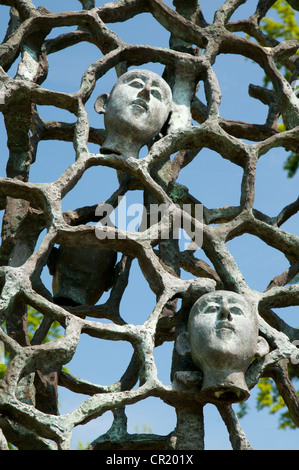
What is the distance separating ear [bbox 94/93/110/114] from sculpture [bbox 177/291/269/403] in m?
2.05

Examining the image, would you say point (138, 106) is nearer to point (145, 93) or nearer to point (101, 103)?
point (145, 93)

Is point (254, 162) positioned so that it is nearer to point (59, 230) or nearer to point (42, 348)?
point (59, 230)

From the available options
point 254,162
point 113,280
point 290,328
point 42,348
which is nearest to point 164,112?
point 254,162

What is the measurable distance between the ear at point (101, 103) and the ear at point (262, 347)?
2378 millimetres

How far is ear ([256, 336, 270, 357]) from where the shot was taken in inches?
291

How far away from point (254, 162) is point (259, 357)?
1770 mm

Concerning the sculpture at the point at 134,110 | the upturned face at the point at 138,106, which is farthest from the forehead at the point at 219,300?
the upturned face at the point at 138,106

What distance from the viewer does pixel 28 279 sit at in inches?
287

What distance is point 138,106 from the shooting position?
8445 millimetres

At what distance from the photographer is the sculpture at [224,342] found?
23.3ft

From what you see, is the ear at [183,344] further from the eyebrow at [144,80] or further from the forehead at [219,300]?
the eyebrow at [144,80]

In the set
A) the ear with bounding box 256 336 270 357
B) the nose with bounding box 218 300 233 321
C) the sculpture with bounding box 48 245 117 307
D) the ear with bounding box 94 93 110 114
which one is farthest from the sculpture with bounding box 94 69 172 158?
the ear with bounding box 256 336 270 357

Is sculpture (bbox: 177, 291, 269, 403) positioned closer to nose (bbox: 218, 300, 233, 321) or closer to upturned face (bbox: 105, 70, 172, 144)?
nose (bbox: 218, 300, 233, 321)

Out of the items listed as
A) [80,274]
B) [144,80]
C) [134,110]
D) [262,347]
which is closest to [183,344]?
[262,347]
